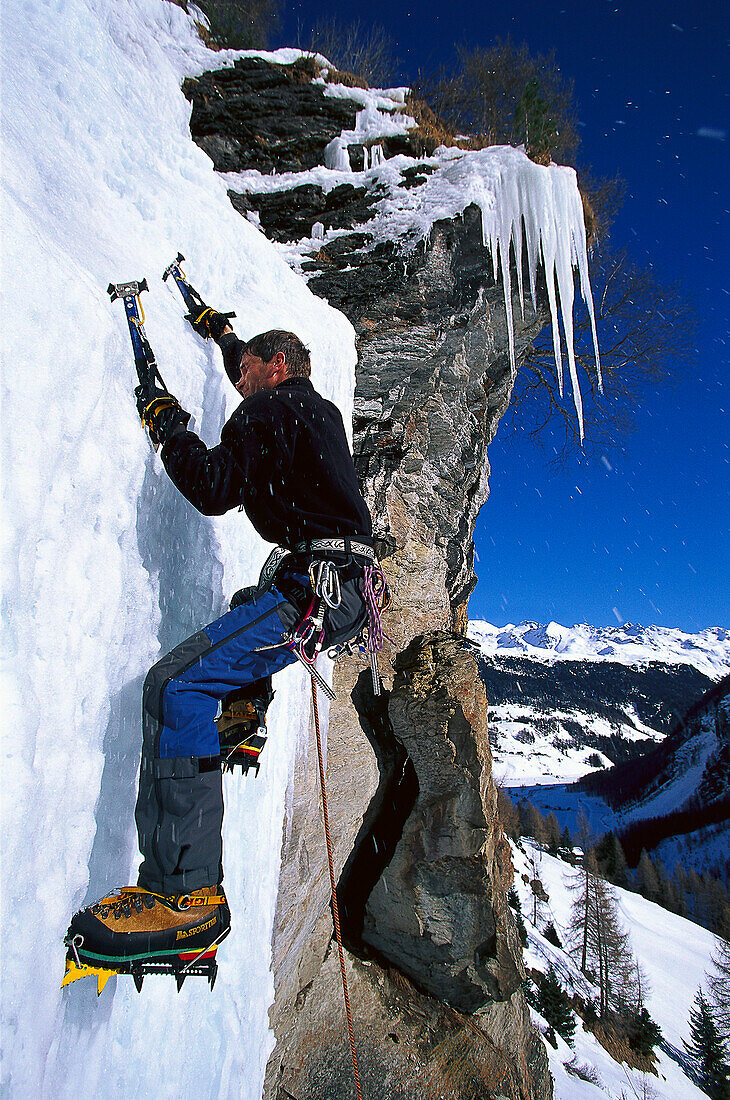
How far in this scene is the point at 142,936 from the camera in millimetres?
1456

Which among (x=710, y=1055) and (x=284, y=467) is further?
(x=710, y=1055)

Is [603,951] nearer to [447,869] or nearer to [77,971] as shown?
[447,869]

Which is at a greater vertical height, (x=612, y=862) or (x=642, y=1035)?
(x=612, y=862)

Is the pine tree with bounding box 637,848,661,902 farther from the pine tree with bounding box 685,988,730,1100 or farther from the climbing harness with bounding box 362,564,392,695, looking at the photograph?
the climbing harness with bounding box 362,564,392,695

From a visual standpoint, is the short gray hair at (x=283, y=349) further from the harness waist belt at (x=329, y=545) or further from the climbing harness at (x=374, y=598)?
the climbing harness at (x=374, y=598)

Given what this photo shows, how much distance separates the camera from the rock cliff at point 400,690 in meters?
5.17

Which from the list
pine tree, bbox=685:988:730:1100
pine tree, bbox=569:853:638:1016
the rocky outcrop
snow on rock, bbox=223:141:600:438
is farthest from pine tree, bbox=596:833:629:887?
snow on rock, bbox=223:141:600:438

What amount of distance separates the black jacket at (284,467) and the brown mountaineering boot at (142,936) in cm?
134

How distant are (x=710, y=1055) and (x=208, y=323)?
4724 cm

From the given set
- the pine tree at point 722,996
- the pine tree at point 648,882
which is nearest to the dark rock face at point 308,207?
the pine tree at point 722,996

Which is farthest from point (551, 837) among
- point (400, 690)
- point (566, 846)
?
point (400, 690)

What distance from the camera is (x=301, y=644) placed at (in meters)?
2.09

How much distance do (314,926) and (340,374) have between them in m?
5.86

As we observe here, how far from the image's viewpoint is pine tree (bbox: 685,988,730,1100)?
2916cm
